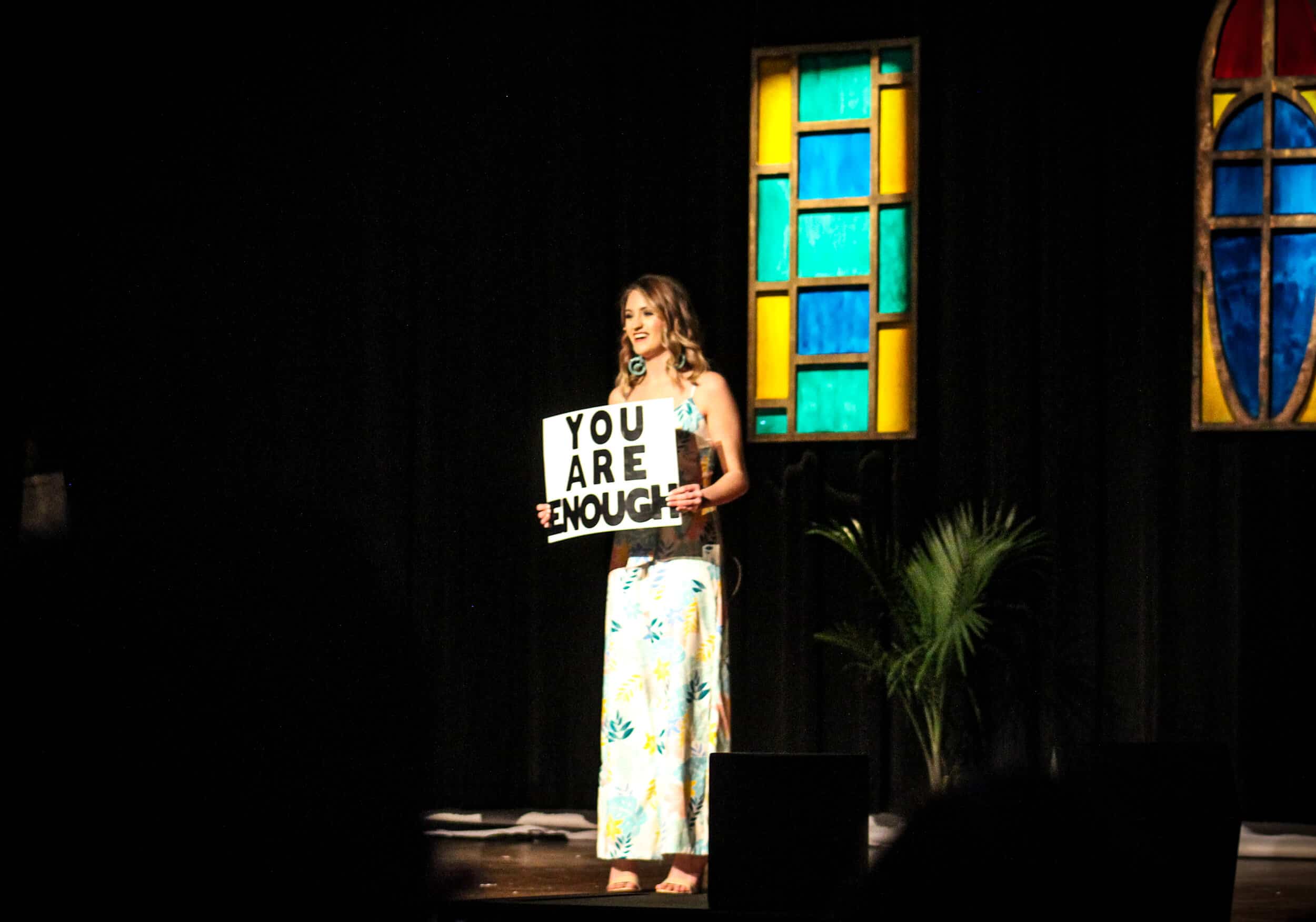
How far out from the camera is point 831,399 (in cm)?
534

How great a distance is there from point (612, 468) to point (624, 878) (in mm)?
1120

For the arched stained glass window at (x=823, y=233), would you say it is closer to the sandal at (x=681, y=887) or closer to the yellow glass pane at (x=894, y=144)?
the yellow glass pane at (x=894, y=144)

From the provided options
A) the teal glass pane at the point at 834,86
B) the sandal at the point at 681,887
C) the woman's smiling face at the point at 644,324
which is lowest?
the sandal at the point at 681,887

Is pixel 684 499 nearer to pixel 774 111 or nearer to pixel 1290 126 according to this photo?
pixel 774 111

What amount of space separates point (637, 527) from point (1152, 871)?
315cm

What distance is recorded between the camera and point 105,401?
19.6ft

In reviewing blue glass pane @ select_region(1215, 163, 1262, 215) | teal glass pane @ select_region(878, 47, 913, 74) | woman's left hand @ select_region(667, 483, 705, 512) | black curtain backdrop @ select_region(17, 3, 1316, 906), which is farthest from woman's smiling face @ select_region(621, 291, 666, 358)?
blue glass pane @ select_region(1215, 163, 1262, 215)

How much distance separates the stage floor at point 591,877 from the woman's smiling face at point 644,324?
1.48 m

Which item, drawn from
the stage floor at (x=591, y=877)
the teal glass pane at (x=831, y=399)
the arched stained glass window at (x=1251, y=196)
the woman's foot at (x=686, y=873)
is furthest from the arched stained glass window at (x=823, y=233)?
the woman's foot at (x=686, y=873)

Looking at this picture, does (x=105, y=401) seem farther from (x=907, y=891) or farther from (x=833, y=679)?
(x=907, y=891)

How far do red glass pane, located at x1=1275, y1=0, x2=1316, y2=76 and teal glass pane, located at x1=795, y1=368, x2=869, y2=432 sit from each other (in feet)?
5.65

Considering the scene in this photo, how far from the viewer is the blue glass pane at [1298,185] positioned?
499cm

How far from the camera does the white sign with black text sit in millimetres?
4043

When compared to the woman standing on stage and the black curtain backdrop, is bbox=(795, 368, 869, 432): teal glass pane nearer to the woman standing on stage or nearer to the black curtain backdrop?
the black curtain backdrop
